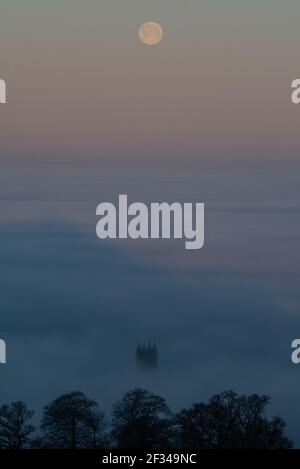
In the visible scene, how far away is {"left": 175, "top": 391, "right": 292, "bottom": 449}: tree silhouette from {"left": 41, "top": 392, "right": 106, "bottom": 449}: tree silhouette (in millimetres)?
3670

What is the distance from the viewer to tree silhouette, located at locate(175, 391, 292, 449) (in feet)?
203

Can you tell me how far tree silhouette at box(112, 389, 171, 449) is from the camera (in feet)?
200

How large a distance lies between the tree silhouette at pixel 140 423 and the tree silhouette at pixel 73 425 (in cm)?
88

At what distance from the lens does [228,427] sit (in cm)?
6253

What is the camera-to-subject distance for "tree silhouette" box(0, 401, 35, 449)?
205ft

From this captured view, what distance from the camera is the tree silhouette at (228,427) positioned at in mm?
61969

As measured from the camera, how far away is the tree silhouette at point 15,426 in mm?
62438

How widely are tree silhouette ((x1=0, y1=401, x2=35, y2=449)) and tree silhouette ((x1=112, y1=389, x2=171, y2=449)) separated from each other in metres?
4.05

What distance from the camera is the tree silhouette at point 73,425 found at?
62031 mm

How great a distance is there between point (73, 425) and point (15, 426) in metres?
2.68

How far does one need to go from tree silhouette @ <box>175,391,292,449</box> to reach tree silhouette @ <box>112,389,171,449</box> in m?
0.81

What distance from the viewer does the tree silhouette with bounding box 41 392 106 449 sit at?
62.0m

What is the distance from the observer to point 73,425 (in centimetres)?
6372
